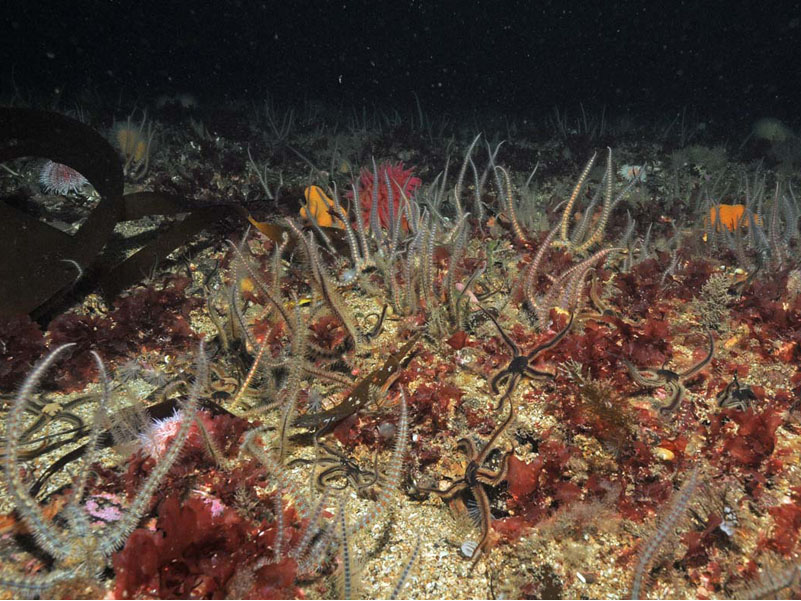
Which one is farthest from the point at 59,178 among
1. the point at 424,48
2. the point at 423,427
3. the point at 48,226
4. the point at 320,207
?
the point at 424,48

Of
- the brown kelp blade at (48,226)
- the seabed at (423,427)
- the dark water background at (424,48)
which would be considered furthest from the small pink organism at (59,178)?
the dark water background at (424,48)

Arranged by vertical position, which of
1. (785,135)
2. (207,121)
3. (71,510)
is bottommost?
(785,135)

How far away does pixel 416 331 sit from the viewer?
303cm

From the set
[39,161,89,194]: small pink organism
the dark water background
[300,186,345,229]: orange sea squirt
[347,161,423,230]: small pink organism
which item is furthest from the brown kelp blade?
the dark water background

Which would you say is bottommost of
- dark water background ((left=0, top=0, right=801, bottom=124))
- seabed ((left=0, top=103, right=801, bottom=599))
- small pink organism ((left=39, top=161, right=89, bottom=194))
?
seabed ((left=0, top=103, right=801, bottom=599))

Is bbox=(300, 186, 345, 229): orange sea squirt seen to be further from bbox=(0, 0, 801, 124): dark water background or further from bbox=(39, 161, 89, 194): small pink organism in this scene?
bbox=(0, 0, 801, 124): dark water background

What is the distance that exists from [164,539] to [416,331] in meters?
1.89

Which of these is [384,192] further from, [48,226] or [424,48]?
[424,48]

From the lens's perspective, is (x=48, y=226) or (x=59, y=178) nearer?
(x=48, y=226)

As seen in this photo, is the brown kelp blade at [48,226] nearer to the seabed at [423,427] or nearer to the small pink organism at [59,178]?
the seabed at [423,427]

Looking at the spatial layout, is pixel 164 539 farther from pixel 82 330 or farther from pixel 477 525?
pixel 82 330

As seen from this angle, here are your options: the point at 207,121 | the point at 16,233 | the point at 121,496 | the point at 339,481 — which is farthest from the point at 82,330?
the point at 207,121

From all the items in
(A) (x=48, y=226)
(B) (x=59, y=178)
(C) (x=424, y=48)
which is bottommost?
(A) (x=48, y=226)

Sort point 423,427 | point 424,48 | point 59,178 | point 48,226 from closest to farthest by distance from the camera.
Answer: point 423,427
point 48,226
point 59,178
point 424,48
